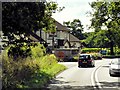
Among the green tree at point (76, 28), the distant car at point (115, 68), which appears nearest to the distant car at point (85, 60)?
the distant car at point (115, 68)

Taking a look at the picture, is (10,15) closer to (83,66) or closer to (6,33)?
(6,33)

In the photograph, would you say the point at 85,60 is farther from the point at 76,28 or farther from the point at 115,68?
the point at 76,28

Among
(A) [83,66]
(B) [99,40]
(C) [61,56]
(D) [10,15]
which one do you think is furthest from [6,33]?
(B) [99,40]

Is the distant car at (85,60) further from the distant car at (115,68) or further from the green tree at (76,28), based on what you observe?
the green tree at (76,28)

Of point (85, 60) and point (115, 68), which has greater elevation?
point (115, 68)

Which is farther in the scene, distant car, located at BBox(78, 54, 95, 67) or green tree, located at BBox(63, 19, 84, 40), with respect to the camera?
green tree, located at BBox(63, 19, 84, 40)

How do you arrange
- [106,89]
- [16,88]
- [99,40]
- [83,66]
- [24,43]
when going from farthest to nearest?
1. [99,40]
2. [83,66]
3. [24,43]
4. [106,89]
5. [16,88]

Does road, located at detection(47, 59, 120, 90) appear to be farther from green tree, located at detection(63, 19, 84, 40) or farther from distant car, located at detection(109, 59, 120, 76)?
green tree, located at detection(63, 19, 84, 40)

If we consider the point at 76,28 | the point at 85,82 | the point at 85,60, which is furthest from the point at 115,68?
the point at 76,28

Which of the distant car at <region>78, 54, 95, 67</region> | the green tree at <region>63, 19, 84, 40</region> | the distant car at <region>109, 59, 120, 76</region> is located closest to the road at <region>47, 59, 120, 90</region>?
the distant car at <region>109, 59, 120, 76</region>

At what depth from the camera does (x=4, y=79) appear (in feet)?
56.2

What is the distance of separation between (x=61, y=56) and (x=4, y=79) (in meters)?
53.9

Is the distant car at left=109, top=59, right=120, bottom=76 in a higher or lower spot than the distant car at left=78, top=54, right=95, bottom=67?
higher

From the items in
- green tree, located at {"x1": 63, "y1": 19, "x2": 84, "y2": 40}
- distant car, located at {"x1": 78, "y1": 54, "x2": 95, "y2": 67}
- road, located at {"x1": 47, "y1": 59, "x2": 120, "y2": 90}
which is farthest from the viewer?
green tree, located at {"x1": 63, "y1": 19, "x2": 84, "y2": 40}
